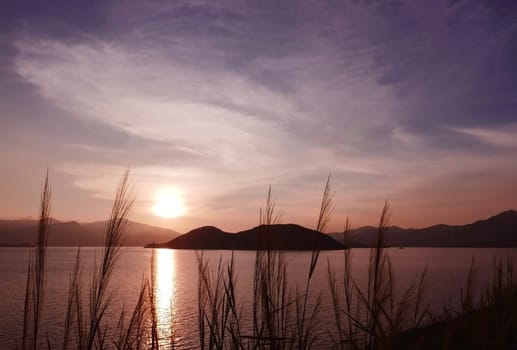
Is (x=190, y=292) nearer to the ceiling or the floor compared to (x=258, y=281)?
nearer to the floor

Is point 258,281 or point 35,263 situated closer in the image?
point 35,263

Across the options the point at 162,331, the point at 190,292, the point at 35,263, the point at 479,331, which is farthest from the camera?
the point at 190,292

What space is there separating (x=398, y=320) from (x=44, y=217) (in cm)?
216

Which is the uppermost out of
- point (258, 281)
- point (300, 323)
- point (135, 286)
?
point (258, 281)

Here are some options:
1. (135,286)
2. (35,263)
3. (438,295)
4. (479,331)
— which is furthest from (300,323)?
(135,286)

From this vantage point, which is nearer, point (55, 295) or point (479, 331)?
point (479, 331)

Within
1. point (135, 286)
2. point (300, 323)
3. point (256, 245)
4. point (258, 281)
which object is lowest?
point (135, 286)

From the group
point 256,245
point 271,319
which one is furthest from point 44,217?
point 271,319

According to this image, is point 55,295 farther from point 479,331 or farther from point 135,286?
point 479,331

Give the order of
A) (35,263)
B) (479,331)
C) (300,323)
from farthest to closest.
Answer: (300,323) → (479,331) → (35,263)

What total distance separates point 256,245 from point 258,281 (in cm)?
26

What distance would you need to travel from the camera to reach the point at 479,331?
10.00 feet

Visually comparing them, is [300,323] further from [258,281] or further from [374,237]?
[374,237]

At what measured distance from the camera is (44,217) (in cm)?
244
